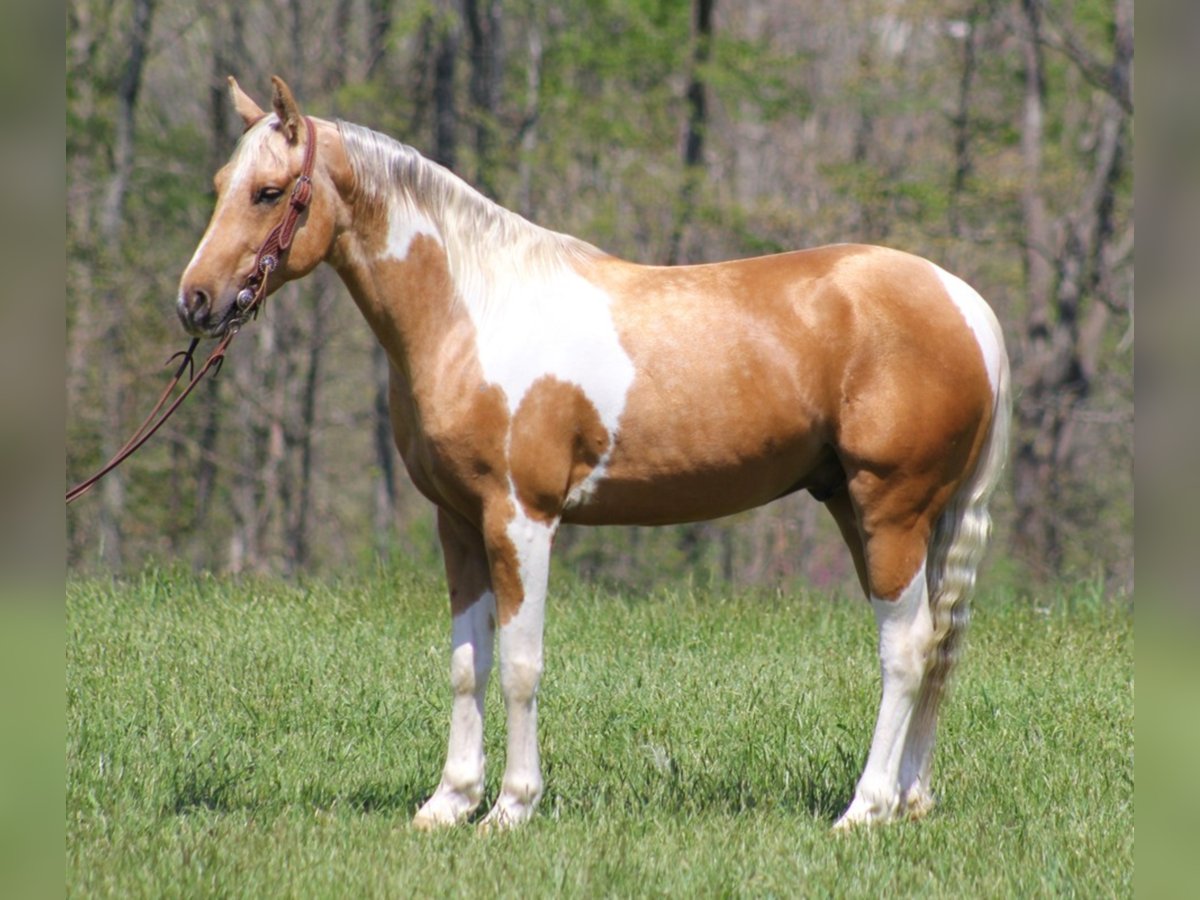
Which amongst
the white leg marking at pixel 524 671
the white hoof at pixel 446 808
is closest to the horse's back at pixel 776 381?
the white leg marking at pixel 524 671

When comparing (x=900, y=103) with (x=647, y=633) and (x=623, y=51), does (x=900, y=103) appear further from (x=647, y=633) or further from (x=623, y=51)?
(x=647, y=633)

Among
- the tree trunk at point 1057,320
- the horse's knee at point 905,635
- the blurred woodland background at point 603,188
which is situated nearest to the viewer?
the horse's knee at point 905,635

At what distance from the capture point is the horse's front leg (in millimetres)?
4523

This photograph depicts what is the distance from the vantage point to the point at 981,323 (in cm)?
461

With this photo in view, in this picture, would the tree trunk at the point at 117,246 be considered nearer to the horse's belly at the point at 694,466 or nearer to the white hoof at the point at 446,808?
the white hoof at the point at 446,808

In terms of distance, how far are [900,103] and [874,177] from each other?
1.64 meters

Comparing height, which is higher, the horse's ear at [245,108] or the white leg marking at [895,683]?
the horse's ear at [245,108]

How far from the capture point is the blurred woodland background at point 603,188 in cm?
1595

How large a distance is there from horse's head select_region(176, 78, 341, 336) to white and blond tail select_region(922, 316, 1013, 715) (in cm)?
240

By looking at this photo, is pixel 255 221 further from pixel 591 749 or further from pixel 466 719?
pixel 591 749

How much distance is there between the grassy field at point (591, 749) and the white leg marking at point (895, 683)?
0.65ft
